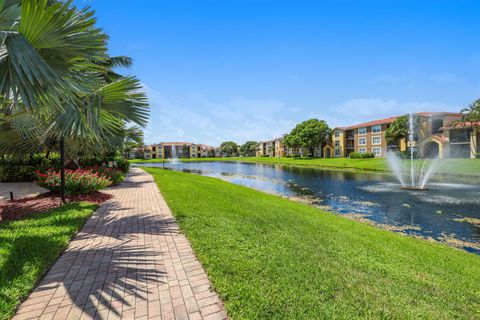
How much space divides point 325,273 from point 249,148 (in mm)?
123120

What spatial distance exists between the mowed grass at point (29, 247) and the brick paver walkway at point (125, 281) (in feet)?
0.47

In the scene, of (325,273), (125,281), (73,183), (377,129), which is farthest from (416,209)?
(377,129)

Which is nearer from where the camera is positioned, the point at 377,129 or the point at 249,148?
the point at 377,129

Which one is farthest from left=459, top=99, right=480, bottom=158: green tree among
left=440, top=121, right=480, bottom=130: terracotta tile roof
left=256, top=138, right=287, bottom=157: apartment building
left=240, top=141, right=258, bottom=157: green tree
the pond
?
→ left=240, top=141, right=258, bottom=157: green tree

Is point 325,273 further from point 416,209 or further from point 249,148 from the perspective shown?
point 249,148

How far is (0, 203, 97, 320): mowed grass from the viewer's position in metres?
3.25

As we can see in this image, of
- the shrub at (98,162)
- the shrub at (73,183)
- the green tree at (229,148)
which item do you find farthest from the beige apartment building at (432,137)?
the green tree at (229,148)

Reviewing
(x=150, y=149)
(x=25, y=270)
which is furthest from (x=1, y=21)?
(x=150, y=149)

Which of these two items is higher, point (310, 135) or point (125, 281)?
point (310, 135)

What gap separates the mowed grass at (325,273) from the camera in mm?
3150

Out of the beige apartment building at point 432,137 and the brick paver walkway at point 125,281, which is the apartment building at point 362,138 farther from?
the brick paver walkway at point 125,281

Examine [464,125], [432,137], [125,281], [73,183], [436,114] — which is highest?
[436,114]

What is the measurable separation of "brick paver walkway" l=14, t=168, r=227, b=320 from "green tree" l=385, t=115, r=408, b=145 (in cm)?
5199

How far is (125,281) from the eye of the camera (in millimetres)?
3639
